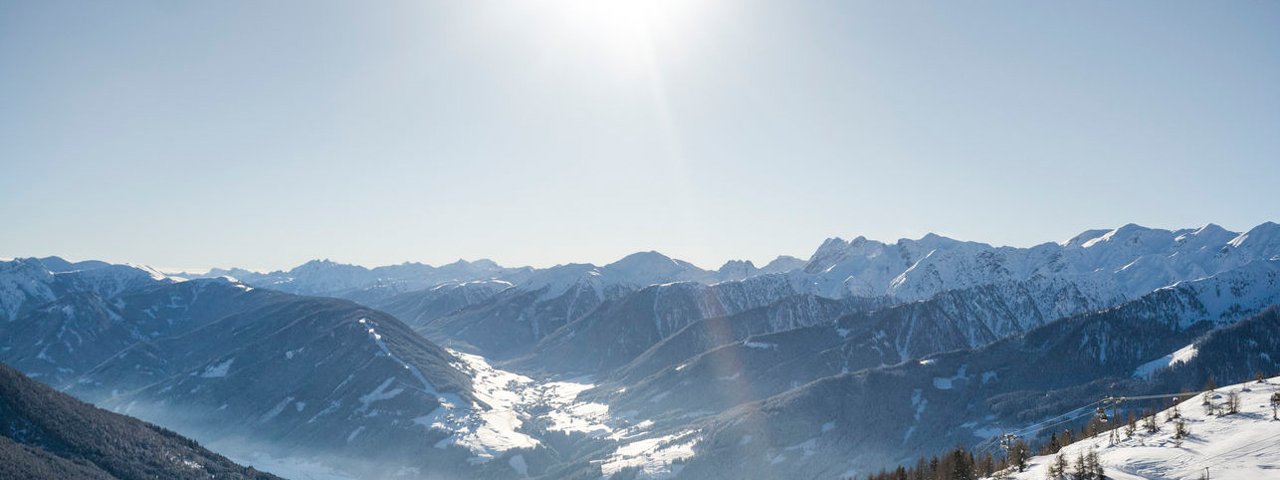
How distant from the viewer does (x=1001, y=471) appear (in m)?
104

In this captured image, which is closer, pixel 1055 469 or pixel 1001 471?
pixel 1055 469

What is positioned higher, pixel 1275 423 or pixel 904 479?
pixel 1275 423

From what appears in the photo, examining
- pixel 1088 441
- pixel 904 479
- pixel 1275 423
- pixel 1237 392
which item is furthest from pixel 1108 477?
pixel 904 479

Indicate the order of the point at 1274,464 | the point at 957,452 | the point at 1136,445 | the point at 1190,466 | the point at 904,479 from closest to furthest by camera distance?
the point at 1274,464, the point at 1190,466, the point at 1136,445, the point at 957,452, the point at 904,479

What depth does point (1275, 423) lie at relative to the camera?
83.1 m

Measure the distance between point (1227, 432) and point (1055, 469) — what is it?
18032mm

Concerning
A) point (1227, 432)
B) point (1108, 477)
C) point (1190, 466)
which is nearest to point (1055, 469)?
point (1108, 477)

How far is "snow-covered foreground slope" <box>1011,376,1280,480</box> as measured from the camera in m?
76.7

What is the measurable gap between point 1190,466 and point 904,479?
191ft

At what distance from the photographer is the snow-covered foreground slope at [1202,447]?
76.7 meters

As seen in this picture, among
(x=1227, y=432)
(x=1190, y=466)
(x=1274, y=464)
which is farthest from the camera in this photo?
(x=1227, y=432)

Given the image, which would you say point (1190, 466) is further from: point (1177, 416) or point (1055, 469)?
point (1177, 416)

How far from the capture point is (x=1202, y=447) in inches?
3278

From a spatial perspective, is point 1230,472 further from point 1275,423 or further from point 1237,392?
point 1237,392
